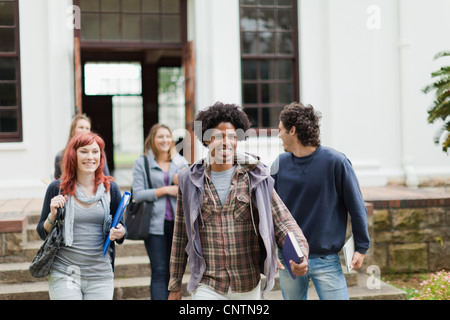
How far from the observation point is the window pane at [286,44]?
956 centimetres

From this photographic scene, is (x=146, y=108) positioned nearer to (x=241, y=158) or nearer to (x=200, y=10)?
(x=200, y=10)

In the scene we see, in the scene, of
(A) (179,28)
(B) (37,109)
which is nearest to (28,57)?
(B) (37,109)

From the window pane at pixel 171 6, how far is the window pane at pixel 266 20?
1.43 metres

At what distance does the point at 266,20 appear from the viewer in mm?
9445

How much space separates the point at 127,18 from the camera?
9.40 metres

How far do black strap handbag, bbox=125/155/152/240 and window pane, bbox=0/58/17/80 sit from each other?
465 cm

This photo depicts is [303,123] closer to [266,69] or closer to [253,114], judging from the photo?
[253,114]

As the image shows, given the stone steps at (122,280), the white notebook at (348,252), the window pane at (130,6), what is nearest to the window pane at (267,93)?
the window pane at (130,6)

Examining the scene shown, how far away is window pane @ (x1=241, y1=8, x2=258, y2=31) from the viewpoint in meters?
9.35

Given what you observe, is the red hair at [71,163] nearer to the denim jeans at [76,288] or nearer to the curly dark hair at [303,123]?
the denim jeans at [76,288]

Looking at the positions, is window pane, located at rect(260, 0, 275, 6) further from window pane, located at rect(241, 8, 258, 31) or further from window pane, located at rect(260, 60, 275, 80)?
window pane, located at rect(260, 60, 275, 80)

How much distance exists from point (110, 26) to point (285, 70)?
303 cm

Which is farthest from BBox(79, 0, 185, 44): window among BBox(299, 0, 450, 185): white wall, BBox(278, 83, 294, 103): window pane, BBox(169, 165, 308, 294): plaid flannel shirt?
BBox(169, 165, 308, 294): plaid flannel shirt

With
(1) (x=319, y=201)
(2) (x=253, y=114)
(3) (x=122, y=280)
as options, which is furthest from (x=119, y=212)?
(2) (x=253, y=114)
